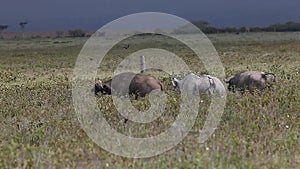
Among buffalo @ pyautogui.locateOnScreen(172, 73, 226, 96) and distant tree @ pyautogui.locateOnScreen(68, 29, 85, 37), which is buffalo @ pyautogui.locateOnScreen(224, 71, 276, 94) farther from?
distant tree @ pyautogui.locateOnScreen(68, 29, 85, 37)

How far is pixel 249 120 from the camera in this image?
8.11m

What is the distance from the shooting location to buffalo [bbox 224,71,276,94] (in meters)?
11.5

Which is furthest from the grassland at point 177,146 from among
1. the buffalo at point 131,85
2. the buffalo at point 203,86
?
the buffalo at point 131,85

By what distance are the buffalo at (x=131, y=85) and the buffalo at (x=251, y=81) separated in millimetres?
1918

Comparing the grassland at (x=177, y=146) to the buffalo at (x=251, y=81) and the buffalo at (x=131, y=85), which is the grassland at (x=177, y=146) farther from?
the buffalo at (x=131, y=85)

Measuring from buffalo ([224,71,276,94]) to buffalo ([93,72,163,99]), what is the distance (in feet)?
6.29

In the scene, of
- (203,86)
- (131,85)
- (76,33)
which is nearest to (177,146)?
(203,86)

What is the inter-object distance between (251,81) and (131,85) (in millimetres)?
2947

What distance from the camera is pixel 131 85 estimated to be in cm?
1189

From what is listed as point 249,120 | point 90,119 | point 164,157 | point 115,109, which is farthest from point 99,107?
point 164,157

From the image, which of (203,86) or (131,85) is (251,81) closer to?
(203,86)

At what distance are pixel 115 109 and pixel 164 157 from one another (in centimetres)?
372

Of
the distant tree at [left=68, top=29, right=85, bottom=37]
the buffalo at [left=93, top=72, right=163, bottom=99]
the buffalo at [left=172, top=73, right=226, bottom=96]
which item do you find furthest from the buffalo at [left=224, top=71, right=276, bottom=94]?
the distant tree at [left=68, top=29, right=85, bottom=37]

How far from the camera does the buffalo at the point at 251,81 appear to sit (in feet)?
37.6
